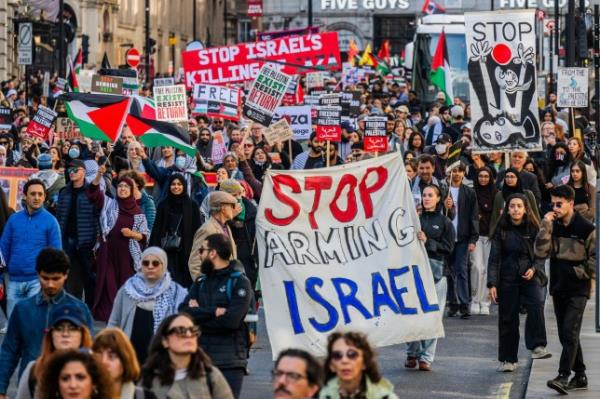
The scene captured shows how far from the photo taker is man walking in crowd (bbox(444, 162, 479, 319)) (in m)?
18.9

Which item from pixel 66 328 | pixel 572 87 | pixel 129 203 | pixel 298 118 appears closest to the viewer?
pixel 66 328

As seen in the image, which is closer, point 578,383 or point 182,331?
point 182,331

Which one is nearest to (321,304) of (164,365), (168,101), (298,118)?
(164,365)

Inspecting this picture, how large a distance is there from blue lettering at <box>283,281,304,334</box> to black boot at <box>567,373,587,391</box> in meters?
2.55

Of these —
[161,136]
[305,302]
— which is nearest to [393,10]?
[161,136]

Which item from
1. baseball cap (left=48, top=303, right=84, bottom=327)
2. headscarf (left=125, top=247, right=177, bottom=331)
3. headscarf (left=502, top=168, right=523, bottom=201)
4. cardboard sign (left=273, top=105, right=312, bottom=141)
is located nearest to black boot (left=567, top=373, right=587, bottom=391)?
headscarf (left=125, top=247, right=177, bottom=331)

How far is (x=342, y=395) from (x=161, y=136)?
44.6 feet

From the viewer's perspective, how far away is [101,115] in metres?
22.0

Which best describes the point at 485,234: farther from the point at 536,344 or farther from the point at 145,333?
the point at 145,333

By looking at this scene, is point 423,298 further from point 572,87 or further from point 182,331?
point 572,87

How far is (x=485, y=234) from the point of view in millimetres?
19641

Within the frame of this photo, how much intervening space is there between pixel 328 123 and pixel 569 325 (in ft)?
41.1

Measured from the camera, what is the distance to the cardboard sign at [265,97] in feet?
88.2

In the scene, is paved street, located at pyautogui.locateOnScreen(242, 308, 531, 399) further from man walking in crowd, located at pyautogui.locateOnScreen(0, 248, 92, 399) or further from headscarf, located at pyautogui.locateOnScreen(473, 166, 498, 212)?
man walking in crowd, located at pyautogui.locateOnScreen(0, 248, 92, 399)
